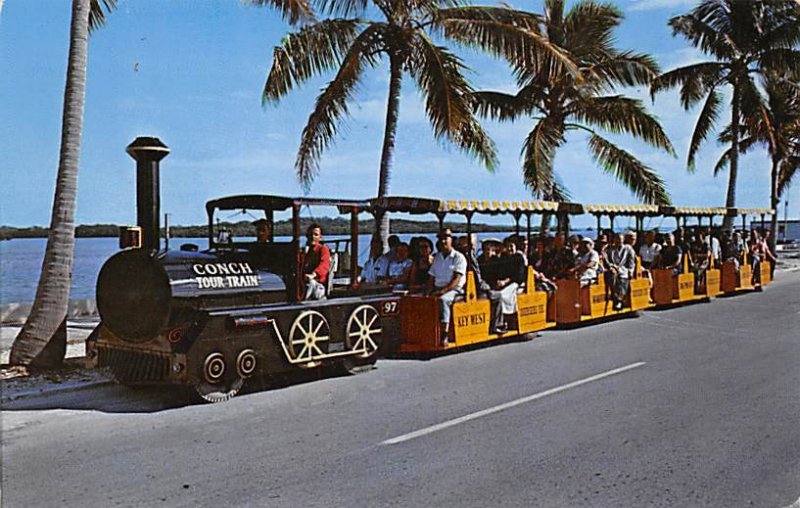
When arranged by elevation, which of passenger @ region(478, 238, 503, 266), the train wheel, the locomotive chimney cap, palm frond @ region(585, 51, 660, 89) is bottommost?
the train wheel

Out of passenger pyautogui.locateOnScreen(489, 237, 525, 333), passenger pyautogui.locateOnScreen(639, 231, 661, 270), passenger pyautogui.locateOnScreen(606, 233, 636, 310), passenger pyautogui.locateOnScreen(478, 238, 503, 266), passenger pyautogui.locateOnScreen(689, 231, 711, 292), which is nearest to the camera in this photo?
passenger pyautogui.locateOnScreen(489, 237, 525, 333)

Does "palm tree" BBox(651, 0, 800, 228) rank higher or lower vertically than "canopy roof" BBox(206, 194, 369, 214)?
higher

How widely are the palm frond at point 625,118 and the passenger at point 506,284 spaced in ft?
26.6

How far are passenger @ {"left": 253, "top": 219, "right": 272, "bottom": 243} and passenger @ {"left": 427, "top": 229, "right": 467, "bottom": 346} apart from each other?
254 centimetres

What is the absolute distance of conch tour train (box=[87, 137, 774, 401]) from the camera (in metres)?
7.52

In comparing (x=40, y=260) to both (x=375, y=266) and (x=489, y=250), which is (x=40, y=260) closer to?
(x=375, y=266)

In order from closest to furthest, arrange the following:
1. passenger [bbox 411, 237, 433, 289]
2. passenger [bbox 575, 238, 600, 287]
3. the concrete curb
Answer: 1. the concrete curb
2. passenger [bbox 411, 237, 433, 289]
3. passenger [bbox 575, 238, 600, 287]

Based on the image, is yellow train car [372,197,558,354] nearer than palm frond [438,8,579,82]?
Yes

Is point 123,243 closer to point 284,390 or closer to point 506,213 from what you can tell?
point 284,390

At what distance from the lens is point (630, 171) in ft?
63.2

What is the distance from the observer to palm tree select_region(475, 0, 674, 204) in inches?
753

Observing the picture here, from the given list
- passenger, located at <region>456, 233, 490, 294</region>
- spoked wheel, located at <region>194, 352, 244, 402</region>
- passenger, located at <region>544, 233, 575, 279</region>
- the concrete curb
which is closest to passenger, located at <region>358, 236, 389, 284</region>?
passenger, located at <region>456, 233, 490, 294</region>

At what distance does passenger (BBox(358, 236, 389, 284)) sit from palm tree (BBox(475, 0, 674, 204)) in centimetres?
767

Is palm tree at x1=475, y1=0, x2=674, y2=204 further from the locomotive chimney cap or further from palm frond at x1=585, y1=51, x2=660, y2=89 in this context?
the locomotive chimney cap
